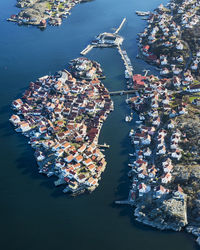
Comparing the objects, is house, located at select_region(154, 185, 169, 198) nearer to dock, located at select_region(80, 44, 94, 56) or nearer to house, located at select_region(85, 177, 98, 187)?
house, located at select_region(85, 177, 98, 187)

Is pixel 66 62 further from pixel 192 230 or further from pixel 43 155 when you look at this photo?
pixel 192 230

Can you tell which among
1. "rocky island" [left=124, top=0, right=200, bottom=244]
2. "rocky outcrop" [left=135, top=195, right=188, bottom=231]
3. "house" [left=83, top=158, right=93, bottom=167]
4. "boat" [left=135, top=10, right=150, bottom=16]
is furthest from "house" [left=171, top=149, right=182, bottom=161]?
"boat" [left=135, top=10, right=150, bottom=16]

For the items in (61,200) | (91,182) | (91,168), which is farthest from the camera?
(91,168)

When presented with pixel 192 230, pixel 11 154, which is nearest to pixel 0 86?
pixel 11 154

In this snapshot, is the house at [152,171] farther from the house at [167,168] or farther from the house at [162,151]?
the house at [162,151]

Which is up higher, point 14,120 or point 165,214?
point 14,120

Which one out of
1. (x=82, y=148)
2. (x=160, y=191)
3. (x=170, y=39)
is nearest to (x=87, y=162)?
(x=82, y=148)

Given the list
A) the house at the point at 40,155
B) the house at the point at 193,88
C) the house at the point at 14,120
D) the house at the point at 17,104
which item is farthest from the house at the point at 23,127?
the house at the point at 193,88

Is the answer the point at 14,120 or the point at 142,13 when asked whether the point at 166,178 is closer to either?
the point at 14,120
